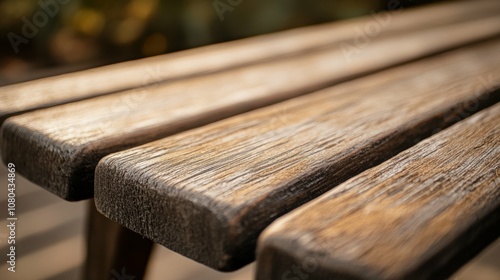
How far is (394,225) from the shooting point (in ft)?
1.58

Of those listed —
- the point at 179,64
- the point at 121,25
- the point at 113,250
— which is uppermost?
the point at 179,64

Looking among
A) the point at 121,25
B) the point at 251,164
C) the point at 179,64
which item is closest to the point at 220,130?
the point at 251,164

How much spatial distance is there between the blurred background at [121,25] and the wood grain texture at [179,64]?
1.11 metres

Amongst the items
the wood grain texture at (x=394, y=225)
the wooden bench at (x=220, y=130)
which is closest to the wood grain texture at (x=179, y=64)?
the wooden bench at (x=220, y=130)

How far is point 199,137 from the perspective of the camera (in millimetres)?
711

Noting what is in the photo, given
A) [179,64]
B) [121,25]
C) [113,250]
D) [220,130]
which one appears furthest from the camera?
[121,25]

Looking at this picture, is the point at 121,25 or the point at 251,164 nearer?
the point at 251,164

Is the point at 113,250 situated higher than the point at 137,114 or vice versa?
the point at 137,114

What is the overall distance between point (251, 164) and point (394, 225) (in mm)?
181

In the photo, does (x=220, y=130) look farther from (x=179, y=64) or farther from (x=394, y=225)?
(x=179, y=64)

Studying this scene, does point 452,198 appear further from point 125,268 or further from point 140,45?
point 140,45

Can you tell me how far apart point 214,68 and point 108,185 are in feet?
1.66

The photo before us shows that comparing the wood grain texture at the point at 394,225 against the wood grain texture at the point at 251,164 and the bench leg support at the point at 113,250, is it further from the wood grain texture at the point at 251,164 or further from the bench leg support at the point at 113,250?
the bench leg support at the point at 113,250

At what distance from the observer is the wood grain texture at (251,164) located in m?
0.53
